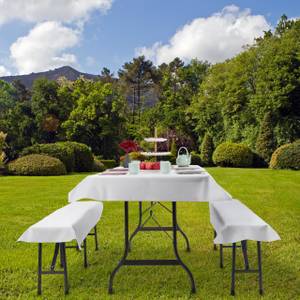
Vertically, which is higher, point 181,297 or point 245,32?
point 245,32

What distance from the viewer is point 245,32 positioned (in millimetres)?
24703

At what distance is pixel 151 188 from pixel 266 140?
1670cm

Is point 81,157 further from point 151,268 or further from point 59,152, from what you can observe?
point 151,268

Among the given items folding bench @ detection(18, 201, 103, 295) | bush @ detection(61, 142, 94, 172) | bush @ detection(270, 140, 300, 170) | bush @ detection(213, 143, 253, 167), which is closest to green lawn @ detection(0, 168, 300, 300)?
folding bench @ detection(18, 201, 103, 295)

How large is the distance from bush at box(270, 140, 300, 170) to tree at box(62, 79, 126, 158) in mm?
11488

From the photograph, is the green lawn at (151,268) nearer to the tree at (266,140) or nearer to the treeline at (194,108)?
the tree at (266,140)

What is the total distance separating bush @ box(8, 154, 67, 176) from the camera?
14258 millimetres

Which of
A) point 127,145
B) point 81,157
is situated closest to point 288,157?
point 81,157

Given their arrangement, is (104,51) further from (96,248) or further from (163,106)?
(96,248)

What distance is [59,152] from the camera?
15.7 metres

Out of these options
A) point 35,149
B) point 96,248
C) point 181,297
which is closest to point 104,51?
point 35,149

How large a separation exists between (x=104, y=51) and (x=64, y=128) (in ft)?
24.0

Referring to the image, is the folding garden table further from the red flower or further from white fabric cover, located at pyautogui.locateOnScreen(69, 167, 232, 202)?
the red flower

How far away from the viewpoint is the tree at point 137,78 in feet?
109
